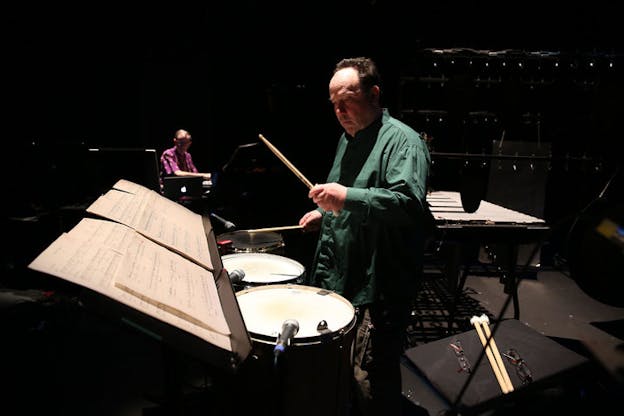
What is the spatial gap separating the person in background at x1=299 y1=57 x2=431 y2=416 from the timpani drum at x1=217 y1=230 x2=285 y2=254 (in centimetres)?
61

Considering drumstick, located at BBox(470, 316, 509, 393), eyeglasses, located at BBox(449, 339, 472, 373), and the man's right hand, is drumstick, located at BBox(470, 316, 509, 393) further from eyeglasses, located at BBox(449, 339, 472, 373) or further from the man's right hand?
the man's right hand

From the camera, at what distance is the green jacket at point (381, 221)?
1.71 metres

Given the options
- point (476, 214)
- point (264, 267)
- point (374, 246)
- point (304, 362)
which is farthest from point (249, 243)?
point (476, 214)

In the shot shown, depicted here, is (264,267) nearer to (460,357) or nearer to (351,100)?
(351,100)

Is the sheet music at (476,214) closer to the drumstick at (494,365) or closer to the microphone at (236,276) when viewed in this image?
the drumstick at (494,365)

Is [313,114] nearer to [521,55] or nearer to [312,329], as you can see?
[521,55]

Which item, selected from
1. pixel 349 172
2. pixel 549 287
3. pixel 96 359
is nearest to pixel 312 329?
pixel 349 172

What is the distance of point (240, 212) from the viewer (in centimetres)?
542

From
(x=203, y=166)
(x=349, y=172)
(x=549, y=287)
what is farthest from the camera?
(x=203, y=166)

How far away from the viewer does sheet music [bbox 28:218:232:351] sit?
752 millimetres

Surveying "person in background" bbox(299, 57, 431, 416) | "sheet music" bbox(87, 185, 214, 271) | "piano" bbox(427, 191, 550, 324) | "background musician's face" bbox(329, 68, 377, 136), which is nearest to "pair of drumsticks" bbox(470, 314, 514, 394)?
"person in background" bbox(299, 57, 431, 416)

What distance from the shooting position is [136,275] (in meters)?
0.87

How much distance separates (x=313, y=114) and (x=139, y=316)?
4940mm

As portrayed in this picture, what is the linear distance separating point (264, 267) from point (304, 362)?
3.14 feet
